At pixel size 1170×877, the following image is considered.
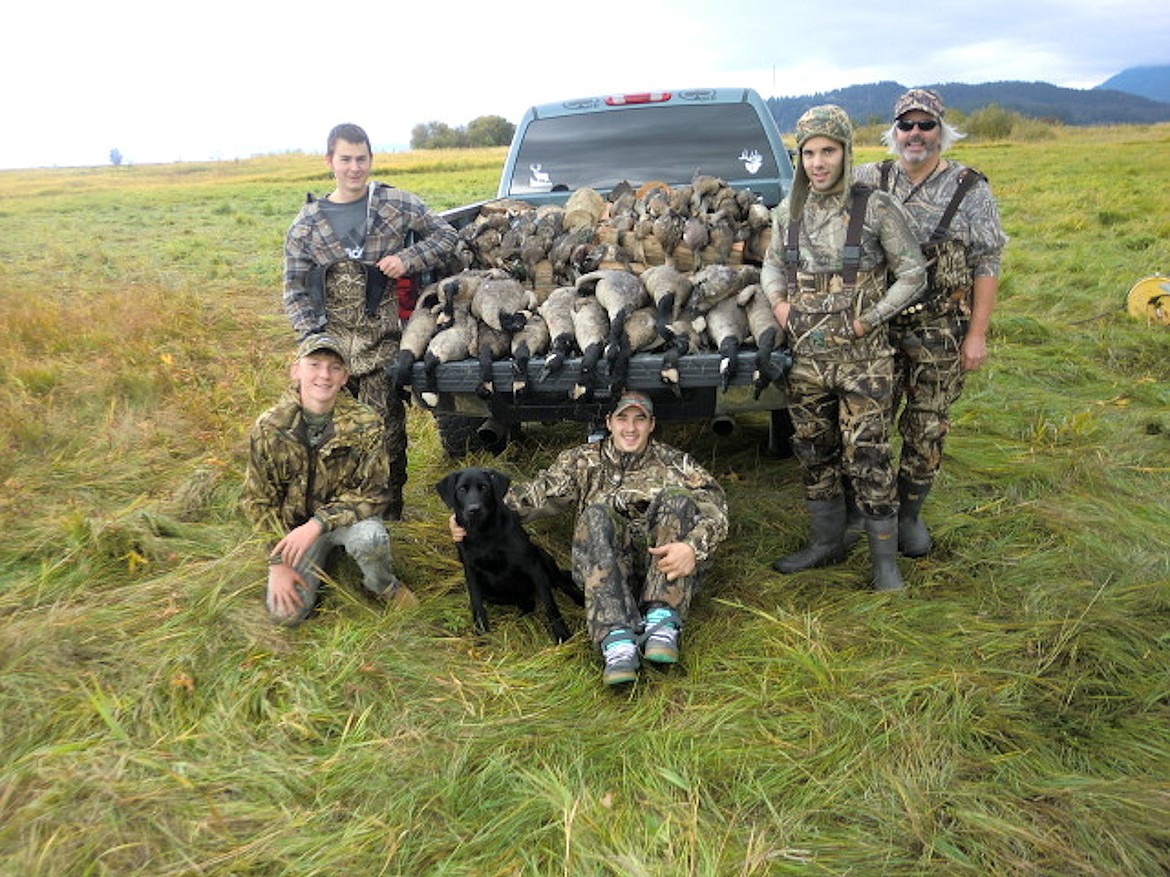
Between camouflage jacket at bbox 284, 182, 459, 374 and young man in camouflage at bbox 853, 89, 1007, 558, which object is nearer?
young man in camouflage at bbox 853, 89, 1007, 558

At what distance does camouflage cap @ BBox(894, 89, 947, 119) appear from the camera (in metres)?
3.73

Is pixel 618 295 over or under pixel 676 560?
over

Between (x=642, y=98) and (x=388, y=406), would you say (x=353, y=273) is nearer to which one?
(x=388, y=406)

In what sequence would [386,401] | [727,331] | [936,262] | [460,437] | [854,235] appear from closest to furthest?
[854,235], [936,262], [727,331], [386,401], [460,437]

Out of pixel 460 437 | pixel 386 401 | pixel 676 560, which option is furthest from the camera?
pixel 460 437

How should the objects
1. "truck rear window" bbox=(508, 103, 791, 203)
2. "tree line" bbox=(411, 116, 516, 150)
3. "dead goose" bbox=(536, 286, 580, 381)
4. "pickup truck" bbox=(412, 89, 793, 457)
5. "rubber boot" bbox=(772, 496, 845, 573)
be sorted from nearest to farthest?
"dead goose" bbox=(536, 286, 580, 381) → "rubber boot" bbox=(772, 496, 845, 573) → "pickup truck" bbox=(412, 89, 793, 457) → "truck rear window" bbox=(508, 103, 791, 203) → "tree line" bbox=(411, 116, 516, 150)

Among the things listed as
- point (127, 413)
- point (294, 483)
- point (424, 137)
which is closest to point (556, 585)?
point (294, 483)

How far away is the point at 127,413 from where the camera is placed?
6738mm

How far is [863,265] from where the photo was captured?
12.1 feet

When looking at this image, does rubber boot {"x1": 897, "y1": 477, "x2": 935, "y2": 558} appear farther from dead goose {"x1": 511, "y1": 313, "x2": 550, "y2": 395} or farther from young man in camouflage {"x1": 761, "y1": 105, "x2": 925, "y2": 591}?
dead goose {"x1": 511, "y1": 313, "x2": 550, "y2": 395}

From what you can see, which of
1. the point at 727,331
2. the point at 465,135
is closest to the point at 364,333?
the point at 727,331

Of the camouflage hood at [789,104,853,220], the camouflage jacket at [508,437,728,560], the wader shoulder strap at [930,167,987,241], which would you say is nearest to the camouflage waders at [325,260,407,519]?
the camouflage jacket at [508,437,728,560]

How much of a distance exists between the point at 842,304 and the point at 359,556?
237 centimetres

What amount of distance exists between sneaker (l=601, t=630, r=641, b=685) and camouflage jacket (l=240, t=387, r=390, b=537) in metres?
1.32
